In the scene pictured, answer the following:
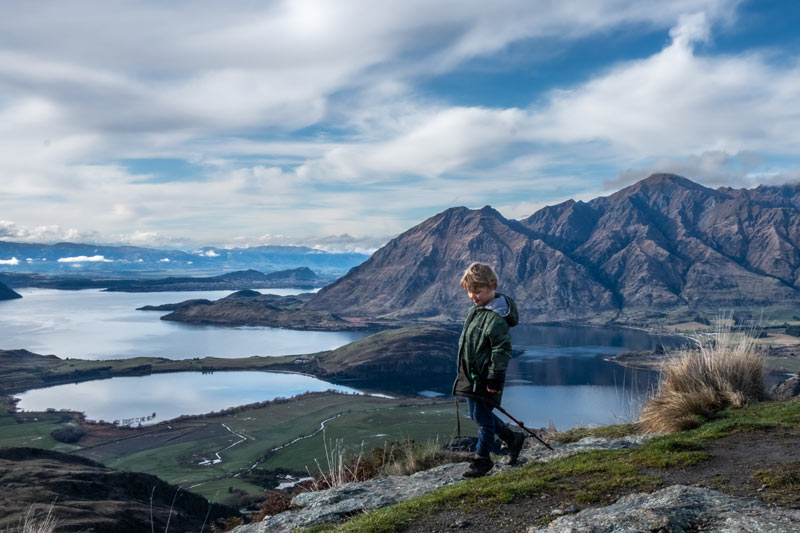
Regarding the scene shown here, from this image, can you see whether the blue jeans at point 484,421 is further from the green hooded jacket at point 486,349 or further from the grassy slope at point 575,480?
the grassy slope at point 575,480

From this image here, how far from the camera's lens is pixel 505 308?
817 centimetres

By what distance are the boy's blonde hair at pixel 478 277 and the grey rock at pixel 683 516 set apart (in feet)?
11.2

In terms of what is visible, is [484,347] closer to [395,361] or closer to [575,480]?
[575,480]

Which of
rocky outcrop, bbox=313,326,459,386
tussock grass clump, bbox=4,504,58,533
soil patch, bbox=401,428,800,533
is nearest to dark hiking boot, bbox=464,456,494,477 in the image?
soil patch, bbox=401,428,800,533

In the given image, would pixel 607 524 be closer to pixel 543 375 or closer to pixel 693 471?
pixel 693 471

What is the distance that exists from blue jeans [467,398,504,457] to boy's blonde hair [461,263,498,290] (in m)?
1.73

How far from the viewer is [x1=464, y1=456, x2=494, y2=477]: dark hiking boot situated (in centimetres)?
906

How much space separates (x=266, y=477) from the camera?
61.2 metres

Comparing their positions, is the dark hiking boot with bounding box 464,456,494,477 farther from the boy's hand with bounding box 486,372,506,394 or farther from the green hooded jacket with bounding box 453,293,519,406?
the boy's hand with bounding box 486,372,506,394

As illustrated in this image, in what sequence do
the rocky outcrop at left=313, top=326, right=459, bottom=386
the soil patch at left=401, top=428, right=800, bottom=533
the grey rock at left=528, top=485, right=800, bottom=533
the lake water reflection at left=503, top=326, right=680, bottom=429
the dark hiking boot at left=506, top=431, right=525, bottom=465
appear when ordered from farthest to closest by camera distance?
1. the rocky outcrop at left=313, top=326, right=459, bottom=386
2. the lake water reflection at left=503, top=326, right=680, bottom=429
3. the dark hiking boot at left=506, top=431, right=525, bottom=465
4. the soil patch at left=401, top=428, right=800, bottom=533
5. the grey rock at left=528, top=485, right=800, bottom=533

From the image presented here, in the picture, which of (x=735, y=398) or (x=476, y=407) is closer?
(x=476, y=407)

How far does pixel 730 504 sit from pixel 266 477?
61836 mm

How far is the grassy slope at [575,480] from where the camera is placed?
700cm

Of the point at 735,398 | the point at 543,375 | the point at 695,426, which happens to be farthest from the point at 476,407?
the point at 543,375
